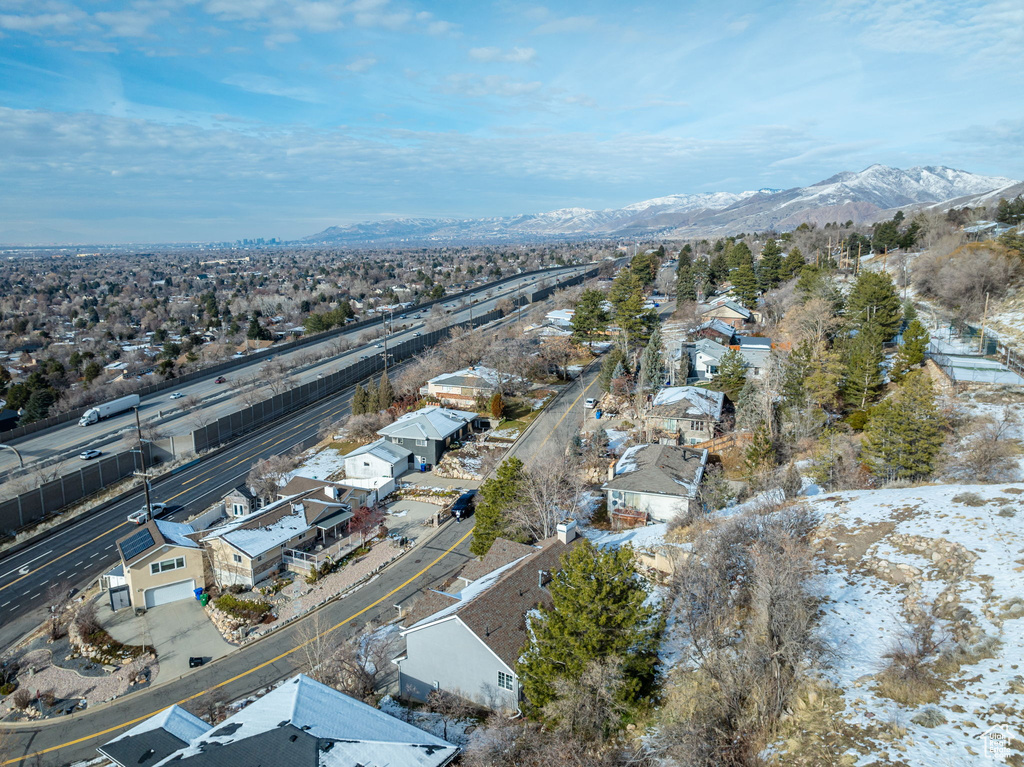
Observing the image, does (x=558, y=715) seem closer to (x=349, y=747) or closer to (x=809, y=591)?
(x=349, y=747)

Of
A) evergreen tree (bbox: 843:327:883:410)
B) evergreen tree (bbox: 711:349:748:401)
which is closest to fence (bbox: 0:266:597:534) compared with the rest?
evergreen tree (bbox: 711:349:748:401)

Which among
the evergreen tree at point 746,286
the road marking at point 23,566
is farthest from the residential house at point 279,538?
the evergreen tree at point 746,286

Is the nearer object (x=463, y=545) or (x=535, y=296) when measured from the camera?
(x=463, y=545)

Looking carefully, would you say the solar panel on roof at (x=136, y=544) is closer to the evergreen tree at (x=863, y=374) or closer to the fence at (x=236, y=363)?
the fence at (x=236, y=363)

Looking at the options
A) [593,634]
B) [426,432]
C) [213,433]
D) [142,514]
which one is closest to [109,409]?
[213,433]

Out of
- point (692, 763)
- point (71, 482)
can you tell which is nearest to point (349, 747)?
point (692, 763)

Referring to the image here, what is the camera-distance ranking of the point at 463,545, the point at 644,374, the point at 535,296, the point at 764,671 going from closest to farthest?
the point at 764,671, the point at 463,545, the point at 644,374, the point at 535,296

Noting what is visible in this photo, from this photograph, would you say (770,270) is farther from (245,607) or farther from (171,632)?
(171,632)
